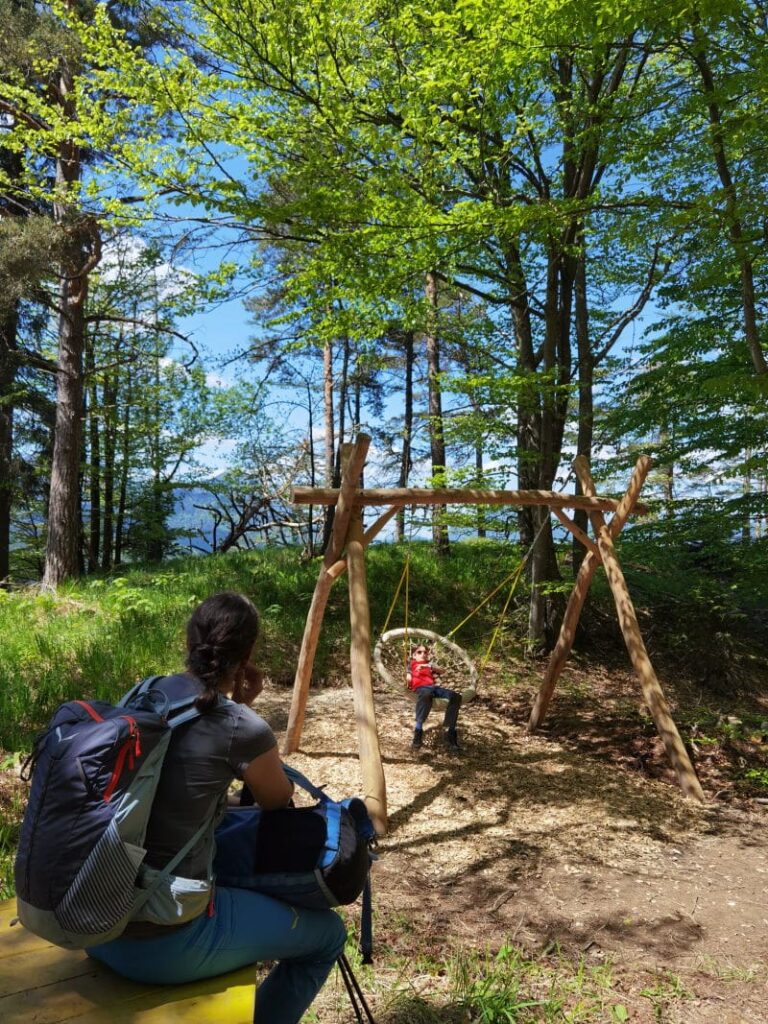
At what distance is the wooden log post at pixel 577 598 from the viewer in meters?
5.73

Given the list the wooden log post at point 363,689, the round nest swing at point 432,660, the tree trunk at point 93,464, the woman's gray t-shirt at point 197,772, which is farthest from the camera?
→ the tree trunk at point 93,464

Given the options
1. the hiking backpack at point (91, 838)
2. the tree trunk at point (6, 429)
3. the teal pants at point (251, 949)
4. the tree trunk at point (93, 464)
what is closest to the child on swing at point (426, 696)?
the teal pants at point (251, 949)

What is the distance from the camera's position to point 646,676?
5.41m

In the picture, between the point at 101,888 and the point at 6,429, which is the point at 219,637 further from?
the point at 6,429

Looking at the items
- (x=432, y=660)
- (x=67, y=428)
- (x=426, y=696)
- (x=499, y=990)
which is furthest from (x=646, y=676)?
(x=67, y=428)

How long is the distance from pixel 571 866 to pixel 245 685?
3113mm

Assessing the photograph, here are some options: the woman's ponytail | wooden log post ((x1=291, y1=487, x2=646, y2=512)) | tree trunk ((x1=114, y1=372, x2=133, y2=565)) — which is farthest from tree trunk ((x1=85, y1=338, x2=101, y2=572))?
the woman's ponytail

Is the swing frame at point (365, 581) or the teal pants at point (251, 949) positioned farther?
the swing frame at point (365, 581)

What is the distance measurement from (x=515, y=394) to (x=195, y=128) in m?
4.32

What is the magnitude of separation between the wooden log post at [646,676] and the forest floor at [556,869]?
210 millimetres

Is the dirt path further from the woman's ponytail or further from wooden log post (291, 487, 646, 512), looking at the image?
wooden log post (291, 487, 646, 512)

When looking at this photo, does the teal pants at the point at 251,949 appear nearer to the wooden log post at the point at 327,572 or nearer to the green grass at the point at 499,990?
the green grass at the point at 499,990

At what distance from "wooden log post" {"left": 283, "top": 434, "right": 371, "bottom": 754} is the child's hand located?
116 inches

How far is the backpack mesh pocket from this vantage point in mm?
1445
